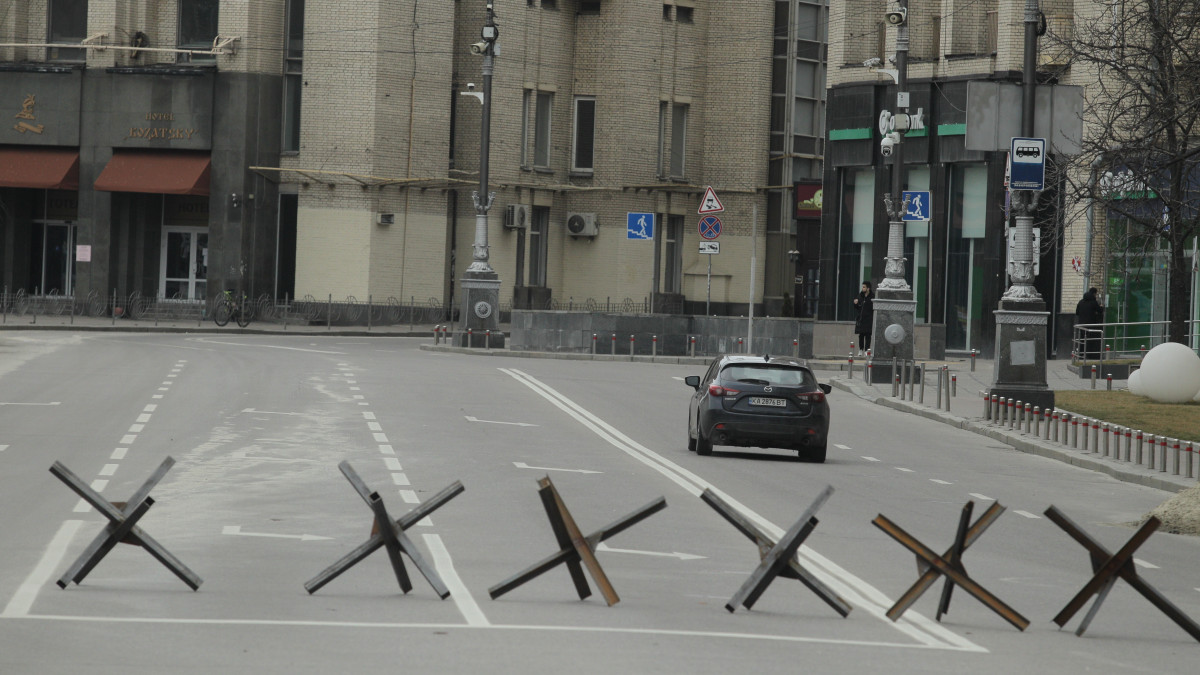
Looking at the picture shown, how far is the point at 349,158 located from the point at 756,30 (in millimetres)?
17437

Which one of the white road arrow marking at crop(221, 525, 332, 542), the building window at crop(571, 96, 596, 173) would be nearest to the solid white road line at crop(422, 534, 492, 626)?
the white road arrow marking at crop(221, 525, 332, 542)

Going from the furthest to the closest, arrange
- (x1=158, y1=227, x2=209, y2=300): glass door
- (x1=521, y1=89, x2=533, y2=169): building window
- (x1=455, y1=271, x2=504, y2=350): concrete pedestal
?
1. (x1=521, y1=89, x2=533, y2=169): building window
2. (x1=158, y1=227, x2=209, y2=300): glass door
3. (x1=455, y1=271, x2=504, y2=350): concrete pedestal

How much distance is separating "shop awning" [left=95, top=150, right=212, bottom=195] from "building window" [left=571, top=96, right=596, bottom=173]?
13396 mm

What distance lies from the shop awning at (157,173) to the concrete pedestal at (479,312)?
1324cm

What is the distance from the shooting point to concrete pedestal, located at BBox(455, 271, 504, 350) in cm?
4325

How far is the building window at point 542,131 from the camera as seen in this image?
193ft

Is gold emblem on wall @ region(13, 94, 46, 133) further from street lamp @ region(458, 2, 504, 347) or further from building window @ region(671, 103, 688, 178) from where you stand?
building window @ region(671, 103, 688, 178)

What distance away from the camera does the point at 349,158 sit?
52.6 metres

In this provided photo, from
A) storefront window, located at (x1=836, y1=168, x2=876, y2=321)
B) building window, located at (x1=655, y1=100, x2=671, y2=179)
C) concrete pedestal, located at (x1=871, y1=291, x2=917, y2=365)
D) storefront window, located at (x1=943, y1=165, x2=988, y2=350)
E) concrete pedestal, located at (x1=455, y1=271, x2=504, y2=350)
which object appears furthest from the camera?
building window, located at (x1=655, y1=100, x2=671, y2=179)

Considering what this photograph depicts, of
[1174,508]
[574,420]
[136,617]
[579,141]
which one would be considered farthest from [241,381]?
[579,141]

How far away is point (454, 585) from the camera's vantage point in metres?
10.6

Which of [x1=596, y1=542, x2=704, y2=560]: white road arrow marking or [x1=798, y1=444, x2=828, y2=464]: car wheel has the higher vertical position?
[x1=798, y1=444, x2=828, y2=464]: car wheel

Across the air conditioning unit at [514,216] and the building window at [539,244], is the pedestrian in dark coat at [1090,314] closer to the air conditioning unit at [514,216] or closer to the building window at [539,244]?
the air conditioning unit at [514,216]

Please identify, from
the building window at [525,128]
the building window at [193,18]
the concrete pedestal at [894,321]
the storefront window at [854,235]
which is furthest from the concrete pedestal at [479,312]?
the building window at [193,18]
